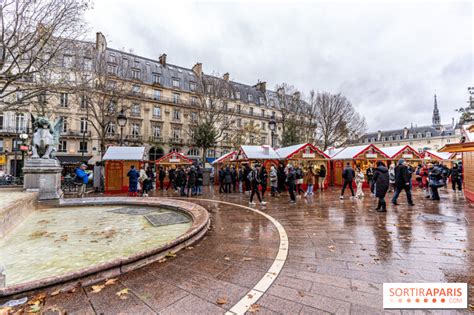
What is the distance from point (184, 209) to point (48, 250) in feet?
12.7

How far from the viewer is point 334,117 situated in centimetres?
2984

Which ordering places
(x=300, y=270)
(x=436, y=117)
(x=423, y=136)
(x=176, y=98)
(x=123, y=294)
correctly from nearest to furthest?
1. (x=123, y=294)
2. (x=300, y=270)
3. (x=176, y=98)
4. (x=423, y=136)
5. (x=436, y=117)

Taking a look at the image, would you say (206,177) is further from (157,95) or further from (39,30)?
(157,95)

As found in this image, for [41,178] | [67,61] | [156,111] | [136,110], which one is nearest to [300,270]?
[41,178]

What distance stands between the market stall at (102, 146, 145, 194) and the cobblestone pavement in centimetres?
1344

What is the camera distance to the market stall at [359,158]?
60.3ft

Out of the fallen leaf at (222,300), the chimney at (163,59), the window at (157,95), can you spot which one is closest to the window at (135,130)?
Answer: the window at (157,95)

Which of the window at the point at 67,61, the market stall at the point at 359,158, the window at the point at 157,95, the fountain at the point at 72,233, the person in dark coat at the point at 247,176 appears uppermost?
the window at the point at 157,95

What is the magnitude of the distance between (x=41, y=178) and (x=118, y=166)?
26.2 ft

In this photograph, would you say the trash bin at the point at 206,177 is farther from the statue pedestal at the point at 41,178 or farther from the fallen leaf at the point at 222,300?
the fallen leaf at the point at 222,300

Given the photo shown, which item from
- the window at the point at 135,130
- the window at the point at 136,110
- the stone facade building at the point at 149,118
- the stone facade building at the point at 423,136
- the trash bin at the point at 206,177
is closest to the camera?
the trash bin at the point at 206,177

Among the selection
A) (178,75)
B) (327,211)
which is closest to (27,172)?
(327,211)

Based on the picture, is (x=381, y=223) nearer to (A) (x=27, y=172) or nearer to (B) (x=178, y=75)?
(A) (x=27, y=172)

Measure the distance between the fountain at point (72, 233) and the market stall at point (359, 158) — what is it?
15.3 meters
